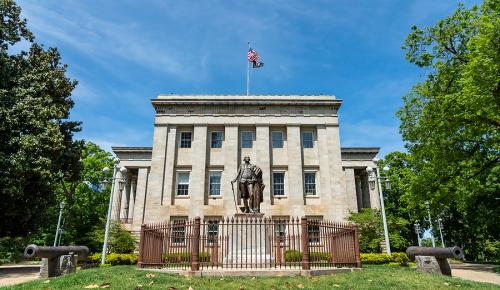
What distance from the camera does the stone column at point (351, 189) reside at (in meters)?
34.9

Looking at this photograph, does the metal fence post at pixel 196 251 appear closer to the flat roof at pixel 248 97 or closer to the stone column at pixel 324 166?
the stone column at pixel 324 166

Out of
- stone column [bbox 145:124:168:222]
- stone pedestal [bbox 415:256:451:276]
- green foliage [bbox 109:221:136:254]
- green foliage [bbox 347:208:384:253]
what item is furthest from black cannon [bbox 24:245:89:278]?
green foliage [bbox 347:208:384:253]

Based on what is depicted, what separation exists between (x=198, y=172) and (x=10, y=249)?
69.9 feet

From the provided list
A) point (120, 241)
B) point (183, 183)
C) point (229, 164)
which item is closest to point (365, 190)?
point (229, 164)

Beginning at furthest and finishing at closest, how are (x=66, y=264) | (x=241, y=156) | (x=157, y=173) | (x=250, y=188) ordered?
(x=241, y=156), (x=157, y=173), (x=250, y=188), (x=66, y=264)

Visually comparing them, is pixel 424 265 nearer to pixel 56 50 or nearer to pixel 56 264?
pixel 56 264

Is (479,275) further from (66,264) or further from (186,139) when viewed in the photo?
(186,139)

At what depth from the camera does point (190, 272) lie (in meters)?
10.5

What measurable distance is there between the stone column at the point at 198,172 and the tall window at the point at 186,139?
63 centimetres

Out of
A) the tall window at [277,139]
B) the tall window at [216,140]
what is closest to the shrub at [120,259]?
the tall window at [216,140]

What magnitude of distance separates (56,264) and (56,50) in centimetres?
1760

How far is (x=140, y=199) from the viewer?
3453cm

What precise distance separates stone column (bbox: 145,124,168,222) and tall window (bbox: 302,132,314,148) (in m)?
13.4

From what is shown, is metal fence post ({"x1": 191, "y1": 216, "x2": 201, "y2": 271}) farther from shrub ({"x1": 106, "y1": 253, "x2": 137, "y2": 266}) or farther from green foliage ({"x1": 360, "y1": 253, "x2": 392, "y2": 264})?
green foliage ({"x1": 360, "y1": 253, "x2": 392, "y2": 264})
